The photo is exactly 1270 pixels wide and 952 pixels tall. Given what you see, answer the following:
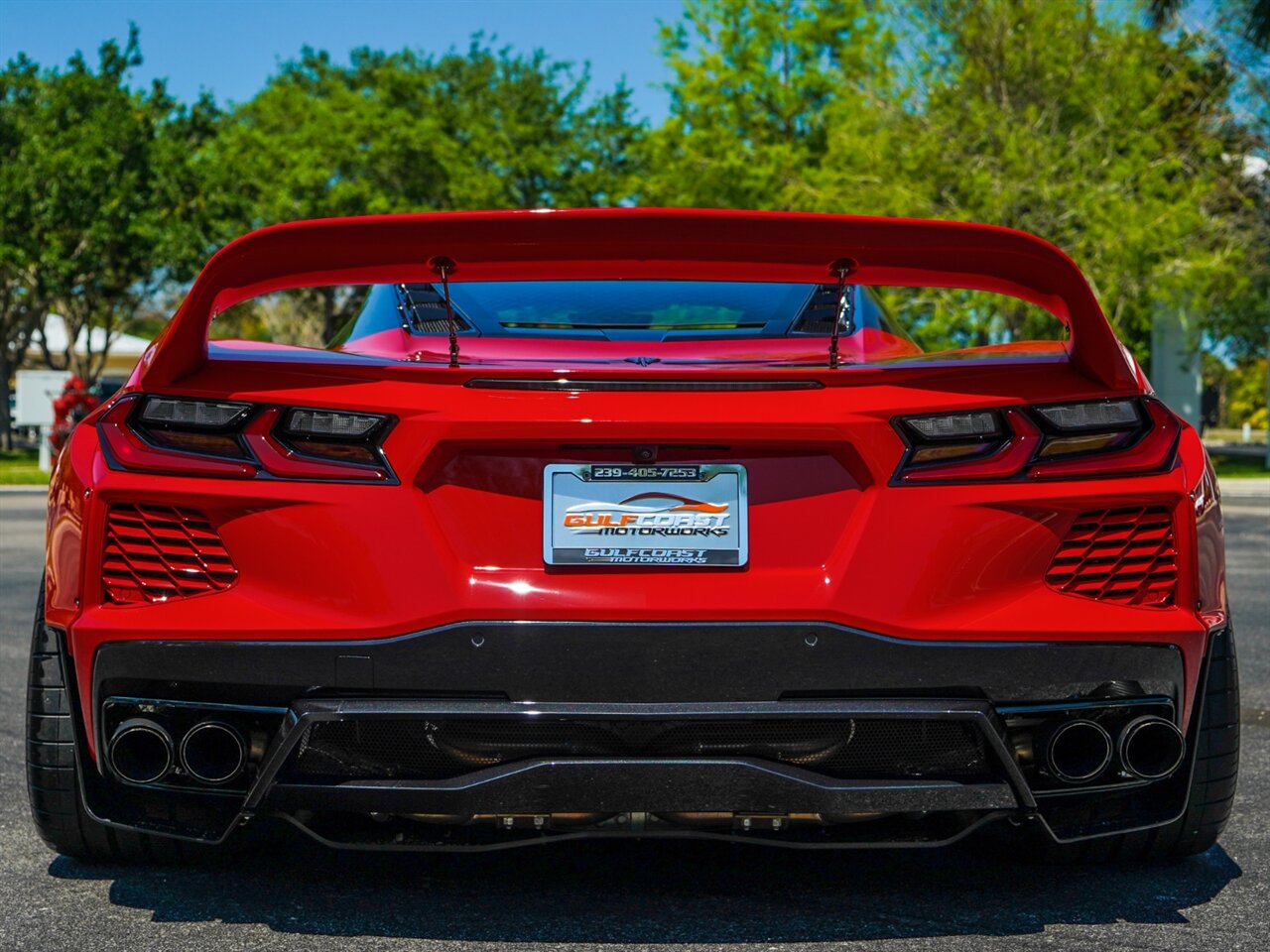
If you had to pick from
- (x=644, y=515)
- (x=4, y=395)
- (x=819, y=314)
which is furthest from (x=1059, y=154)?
(x=644, y=515)

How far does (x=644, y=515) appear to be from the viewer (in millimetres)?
2873

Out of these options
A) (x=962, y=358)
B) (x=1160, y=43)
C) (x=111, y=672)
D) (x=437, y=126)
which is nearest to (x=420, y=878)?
(x=111, y=672)

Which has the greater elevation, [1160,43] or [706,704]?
[1160,43]

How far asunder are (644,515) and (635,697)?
0.32 meters

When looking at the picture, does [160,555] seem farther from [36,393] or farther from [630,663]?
[36,393]

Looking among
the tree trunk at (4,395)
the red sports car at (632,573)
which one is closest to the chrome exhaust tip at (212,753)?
the red sports car at (632,573)

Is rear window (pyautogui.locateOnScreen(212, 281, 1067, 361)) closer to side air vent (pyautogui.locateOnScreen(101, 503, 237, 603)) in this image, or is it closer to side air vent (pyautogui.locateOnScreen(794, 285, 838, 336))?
side air vent (pyautogui.locateOnScreen(794, 285, 838, 336))

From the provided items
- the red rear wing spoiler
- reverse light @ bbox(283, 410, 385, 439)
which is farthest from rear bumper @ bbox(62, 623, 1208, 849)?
the red rear wing spoiler

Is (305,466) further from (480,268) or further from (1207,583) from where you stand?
(1207,583)

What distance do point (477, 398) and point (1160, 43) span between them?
31.2m

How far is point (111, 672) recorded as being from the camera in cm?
292

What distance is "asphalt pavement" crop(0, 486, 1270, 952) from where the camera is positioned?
9.91ft

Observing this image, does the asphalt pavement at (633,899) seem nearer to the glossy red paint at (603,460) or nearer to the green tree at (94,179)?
the glossy red paint at (603,460)

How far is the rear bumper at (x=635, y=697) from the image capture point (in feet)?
9.20
